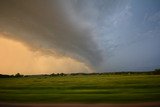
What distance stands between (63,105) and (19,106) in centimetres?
478

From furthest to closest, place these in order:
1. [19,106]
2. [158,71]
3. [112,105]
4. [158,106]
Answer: [158,71] < [19,106] < [112,105] < [158,106]

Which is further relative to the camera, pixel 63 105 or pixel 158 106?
pixel 63 105

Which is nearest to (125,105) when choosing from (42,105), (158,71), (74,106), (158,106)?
(158,106)

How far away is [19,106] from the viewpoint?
28531 millimetres

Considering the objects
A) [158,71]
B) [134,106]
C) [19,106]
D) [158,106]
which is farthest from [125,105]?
[158,71]

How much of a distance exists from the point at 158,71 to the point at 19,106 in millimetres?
117552

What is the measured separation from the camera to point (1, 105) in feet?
97.9

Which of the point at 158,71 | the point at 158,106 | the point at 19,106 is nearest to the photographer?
the point at 158,106

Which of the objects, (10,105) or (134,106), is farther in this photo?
(10,105)

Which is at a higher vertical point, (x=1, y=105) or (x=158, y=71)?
(x=158, y=71)

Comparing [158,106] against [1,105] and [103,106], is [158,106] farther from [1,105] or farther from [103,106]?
[1,105]

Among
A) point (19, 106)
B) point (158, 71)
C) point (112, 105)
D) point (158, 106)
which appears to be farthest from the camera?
point (158, 71)

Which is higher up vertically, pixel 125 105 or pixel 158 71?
pixel 158 71

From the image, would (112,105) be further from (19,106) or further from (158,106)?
(19,106)
